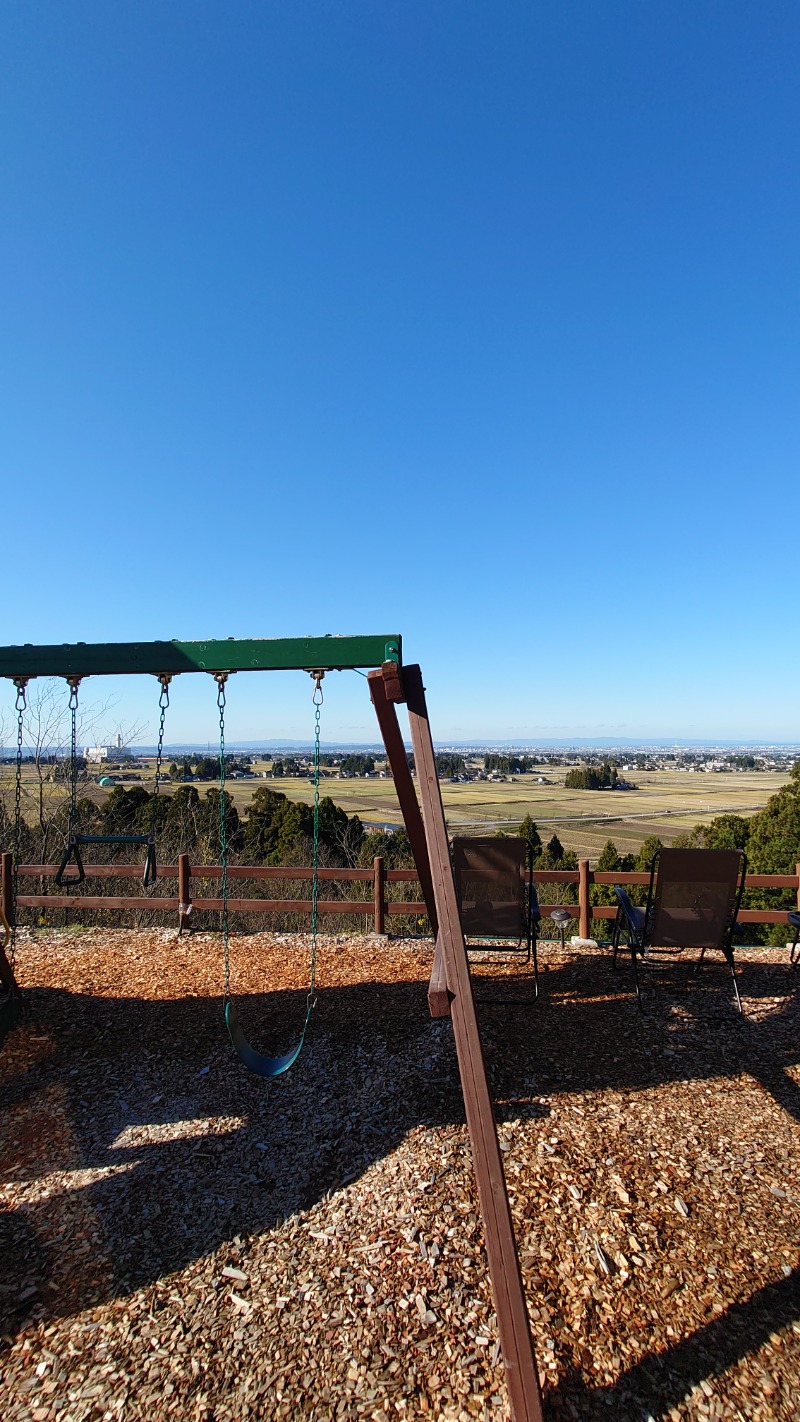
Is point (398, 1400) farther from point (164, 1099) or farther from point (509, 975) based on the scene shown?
point (509, 975)

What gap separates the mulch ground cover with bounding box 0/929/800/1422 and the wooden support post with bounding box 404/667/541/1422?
264 millimetres

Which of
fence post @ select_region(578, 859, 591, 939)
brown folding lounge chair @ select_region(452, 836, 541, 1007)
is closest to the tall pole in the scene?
brown folding lounge chair @ select_region(452, 836, 541, 1007)

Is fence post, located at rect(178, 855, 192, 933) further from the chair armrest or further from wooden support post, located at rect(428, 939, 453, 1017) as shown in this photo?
wooden support post, located at rect(428, 939, 453, 1017)

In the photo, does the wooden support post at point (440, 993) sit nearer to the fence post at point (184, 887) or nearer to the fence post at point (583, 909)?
the fence post at point (583, 909)

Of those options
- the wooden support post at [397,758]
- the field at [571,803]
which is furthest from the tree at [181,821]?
the wooden support post at [397,758]

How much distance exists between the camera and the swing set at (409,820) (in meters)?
2.08

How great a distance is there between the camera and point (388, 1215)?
2.90 m

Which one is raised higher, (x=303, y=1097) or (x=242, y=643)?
(x=242, y=643)

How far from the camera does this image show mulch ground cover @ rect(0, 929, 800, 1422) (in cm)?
221

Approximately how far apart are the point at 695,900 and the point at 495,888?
4.77 ft

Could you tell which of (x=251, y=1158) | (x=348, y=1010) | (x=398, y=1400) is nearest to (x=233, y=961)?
(x=348, y=1010)

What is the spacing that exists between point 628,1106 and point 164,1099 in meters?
2.65

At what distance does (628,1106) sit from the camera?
3.71m

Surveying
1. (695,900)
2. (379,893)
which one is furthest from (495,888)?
(379,893)
